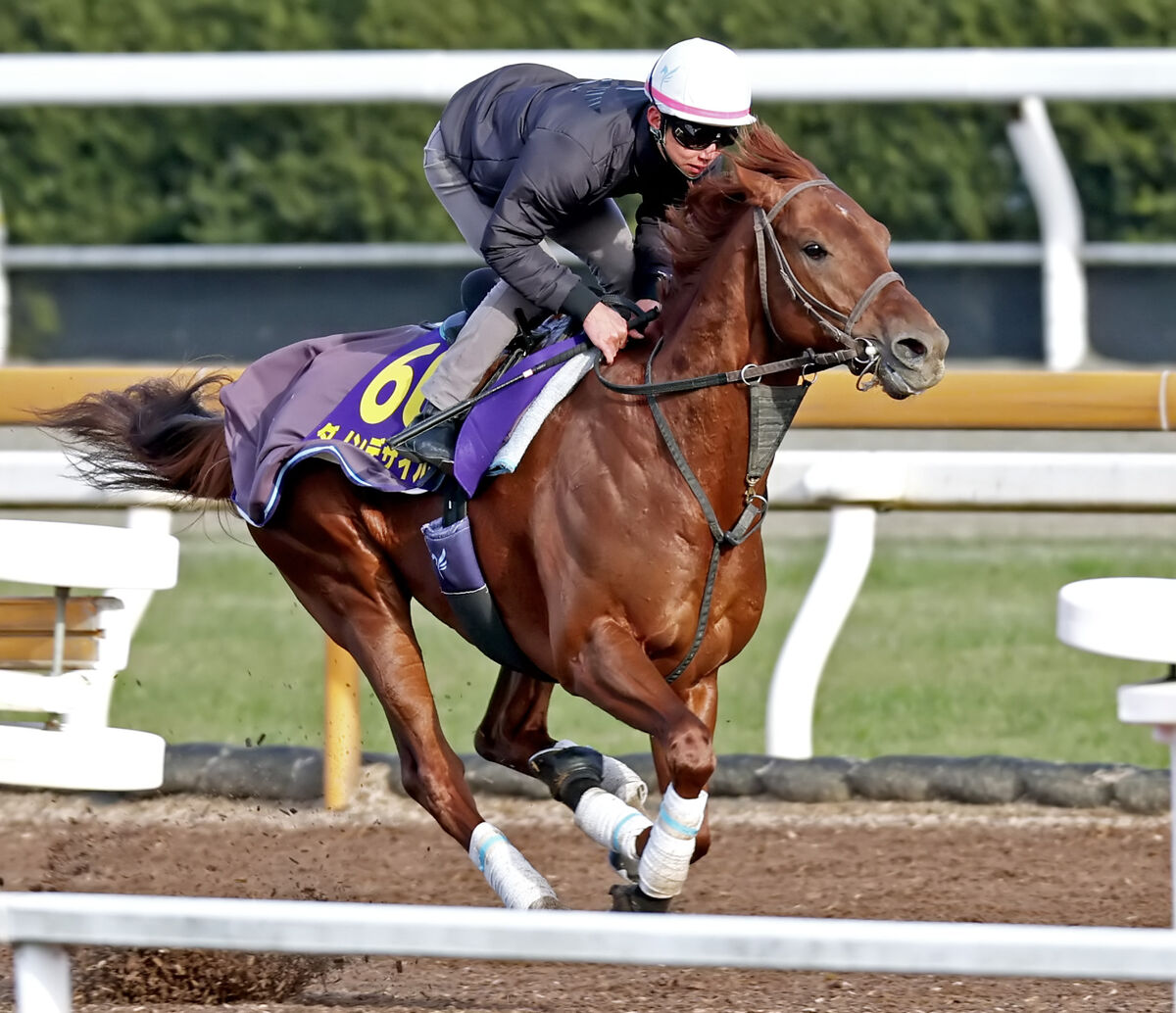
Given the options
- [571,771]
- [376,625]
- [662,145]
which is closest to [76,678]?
[376,625]

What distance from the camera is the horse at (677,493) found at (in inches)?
142

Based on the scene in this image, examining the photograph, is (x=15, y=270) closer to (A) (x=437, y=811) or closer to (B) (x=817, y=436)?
(B) (x=817, y=436)

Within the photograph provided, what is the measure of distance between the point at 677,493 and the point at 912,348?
556mm

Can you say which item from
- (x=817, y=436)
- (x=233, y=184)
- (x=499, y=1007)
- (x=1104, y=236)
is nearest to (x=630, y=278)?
(x=499, y=1007)

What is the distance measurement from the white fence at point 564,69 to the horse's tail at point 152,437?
84 cm

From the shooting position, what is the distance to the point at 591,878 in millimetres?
4766

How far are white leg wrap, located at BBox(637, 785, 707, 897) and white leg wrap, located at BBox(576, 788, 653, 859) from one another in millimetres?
171

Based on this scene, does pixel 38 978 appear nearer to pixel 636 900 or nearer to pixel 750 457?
pixel 636 900

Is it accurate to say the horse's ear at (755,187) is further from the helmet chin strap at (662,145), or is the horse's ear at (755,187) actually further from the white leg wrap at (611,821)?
the white leg wrap at (611,821)

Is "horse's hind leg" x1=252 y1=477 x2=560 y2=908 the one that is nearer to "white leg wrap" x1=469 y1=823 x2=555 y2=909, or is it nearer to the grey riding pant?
"white leg wrap" x1=469 y1=823 x2=555 y2=909

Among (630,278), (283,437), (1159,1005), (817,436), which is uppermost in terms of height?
(817,436)

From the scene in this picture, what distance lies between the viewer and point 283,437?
435 centimetres

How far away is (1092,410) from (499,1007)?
224cm

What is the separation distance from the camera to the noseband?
3.51 metres
